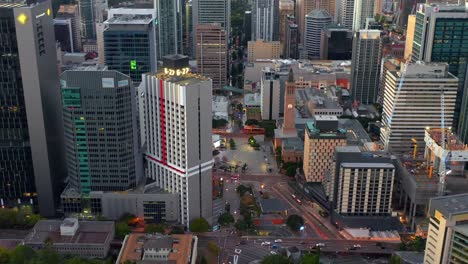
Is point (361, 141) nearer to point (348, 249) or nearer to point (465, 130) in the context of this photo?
point (465, 130)

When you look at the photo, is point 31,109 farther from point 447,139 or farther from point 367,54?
point 367,54

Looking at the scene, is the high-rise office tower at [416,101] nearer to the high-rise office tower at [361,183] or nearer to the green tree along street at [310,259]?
the high-rise office tower at [361,183]

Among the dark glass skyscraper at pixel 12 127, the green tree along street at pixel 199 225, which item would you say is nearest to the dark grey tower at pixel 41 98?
the dark glass skyscraper at pixel 12 127

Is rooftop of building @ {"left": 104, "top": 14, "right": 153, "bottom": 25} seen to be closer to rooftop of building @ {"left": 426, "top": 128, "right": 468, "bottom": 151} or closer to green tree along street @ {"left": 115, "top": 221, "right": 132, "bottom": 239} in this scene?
green tree along street @ {"left": 115, "top": 221, "right": 132, "bottom": 239}

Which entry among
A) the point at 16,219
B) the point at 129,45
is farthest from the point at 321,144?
the point at 16,219

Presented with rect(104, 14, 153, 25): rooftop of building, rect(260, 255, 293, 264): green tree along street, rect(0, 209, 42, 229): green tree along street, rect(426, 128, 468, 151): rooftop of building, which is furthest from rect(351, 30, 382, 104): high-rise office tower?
rect(0, 209, 42, 229): green tree along street
